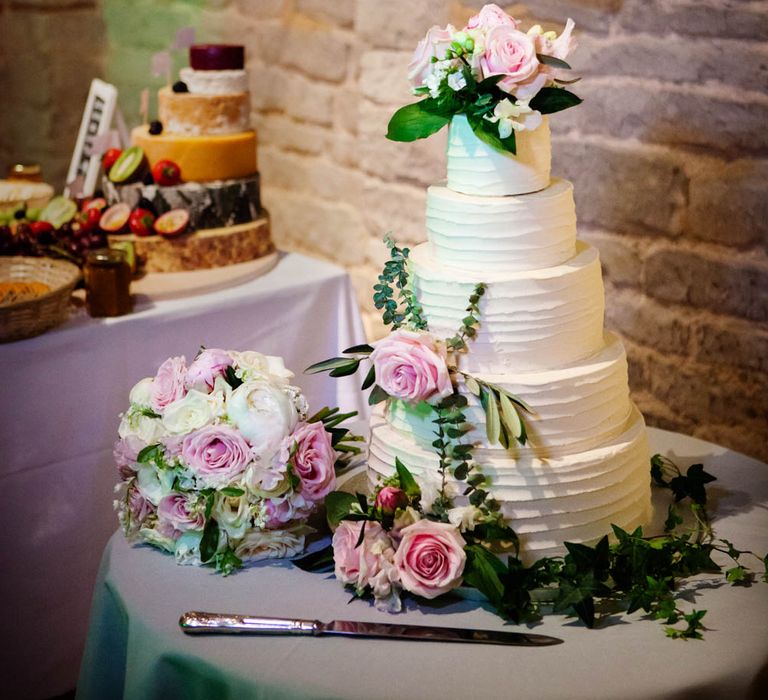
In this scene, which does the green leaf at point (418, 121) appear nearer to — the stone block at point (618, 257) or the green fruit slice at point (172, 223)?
the stone block at point (618, 257)

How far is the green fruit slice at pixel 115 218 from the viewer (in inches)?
113

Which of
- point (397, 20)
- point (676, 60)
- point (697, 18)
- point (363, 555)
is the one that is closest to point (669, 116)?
point (676, 60)

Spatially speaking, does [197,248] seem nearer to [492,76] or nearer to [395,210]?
[395,210]

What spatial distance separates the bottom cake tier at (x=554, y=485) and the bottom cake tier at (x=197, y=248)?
4.72 feet

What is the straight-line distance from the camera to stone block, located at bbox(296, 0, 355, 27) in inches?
142

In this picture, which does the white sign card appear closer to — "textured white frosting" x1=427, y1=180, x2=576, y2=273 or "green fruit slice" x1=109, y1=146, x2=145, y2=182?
"green fruit slice" x1=109, y1=146, x2=145, y2=182

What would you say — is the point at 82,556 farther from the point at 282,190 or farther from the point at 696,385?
the point at 282,190

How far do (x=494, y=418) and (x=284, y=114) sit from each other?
280cm

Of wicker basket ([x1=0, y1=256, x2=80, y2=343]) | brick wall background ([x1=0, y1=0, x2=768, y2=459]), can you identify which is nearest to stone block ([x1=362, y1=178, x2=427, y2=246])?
brick wall background ([x1=0, y1=0, x2=768, y2=459])

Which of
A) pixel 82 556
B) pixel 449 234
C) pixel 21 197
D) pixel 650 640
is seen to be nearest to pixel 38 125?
pixel 21 197

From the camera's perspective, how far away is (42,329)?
2412 mm

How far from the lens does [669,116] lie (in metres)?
2.56

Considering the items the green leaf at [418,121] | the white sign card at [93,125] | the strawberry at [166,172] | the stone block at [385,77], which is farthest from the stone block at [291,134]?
the green leaf at [418,121]

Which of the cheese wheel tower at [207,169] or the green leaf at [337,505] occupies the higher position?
the cheese wheel tower at [207,169]
